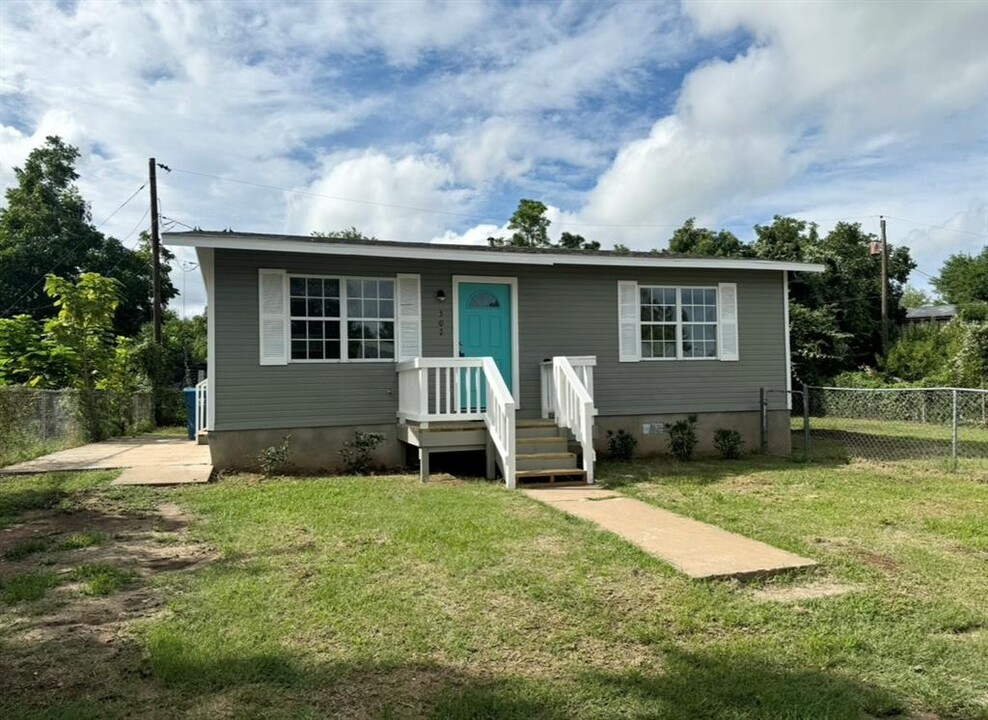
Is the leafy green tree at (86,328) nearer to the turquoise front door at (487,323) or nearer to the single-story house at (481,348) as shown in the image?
the single-story house at (481,348)

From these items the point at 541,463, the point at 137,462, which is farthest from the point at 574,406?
the point at 137,462

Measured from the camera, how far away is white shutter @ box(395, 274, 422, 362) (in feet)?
32.0

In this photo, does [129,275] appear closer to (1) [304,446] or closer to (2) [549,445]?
(1) [304,446]

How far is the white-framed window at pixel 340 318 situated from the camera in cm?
934

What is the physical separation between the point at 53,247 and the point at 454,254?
29459 millimetres

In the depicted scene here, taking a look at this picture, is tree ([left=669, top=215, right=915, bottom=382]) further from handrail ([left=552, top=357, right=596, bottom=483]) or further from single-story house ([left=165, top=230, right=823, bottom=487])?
handrail ([left=552, top=357, right=596, bottom=483])

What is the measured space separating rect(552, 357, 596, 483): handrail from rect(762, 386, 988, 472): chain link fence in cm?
394

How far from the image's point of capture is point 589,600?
3869 millimetres

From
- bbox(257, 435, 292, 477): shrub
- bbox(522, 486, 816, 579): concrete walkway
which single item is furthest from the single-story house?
bbox(522, 486, 816, 579): concrete walkway

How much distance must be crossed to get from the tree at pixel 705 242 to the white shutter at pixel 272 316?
56.0 feet

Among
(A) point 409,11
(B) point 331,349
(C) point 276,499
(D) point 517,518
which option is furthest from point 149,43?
(D) point 517,518

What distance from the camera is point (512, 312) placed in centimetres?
Result: 1037

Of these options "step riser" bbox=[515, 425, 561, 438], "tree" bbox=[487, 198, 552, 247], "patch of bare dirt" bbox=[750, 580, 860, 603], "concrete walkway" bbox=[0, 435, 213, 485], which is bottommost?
"patch of bare dirt" bbox=[750, 580, 860, 603]

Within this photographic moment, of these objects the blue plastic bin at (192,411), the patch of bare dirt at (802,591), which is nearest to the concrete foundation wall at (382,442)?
the patch of bare dirt at (802,591)
